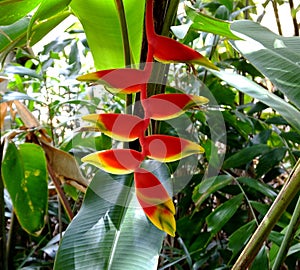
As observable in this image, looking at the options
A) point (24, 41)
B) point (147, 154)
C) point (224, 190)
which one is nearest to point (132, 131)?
point (147, 154)

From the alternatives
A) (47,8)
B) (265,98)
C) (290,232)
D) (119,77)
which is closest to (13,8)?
(47,8)

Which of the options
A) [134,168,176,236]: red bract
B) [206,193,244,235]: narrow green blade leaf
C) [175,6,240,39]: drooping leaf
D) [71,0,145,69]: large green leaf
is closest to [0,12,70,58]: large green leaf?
[71,0,145,69]: large green leaf

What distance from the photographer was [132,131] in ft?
1.04

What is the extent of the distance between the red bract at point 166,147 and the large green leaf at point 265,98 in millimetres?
94

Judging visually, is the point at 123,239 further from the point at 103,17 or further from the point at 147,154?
the point at 103,17

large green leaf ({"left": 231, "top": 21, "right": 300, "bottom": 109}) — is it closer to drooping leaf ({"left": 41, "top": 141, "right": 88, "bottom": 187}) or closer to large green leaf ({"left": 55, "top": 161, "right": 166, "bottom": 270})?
large green leaf ({"left": 55, "top": 161, "right": 166, "bottom": 270})

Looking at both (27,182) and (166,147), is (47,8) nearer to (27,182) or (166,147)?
(166,147)

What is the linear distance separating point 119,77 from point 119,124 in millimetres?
38

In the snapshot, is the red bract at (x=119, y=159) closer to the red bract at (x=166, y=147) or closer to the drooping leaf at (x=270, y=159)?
the red bract at (x=166, y=147)

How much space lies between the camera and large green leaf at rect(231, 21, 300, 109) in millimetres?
309

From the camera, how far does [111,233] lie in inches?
14.6

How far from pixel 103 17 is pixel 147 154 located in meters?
0.21

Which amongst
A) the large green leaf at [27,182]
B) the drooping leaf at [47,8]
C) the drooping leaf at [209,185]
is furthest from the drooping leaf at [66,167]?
the drooping leaf at [47,8]

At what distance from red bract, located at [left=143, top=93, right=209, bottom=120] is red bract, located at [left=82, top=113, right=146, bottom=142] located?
13 mm
